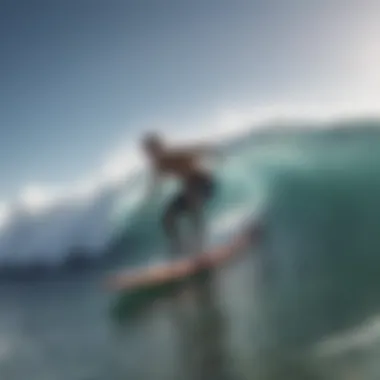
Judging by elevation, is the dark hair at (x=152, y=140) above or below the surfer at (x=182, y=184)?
above

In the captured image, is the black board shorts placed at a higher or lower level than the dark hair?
lower

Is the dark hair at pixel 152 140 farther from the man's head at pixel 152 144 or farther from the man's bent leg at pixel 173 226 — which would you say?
the man's bent leg at pixel 173 226

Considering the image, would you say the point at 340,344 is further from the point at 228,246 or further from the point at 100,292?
the point at 100,292

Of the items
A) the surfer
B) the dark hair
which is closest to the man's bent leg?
the surfer

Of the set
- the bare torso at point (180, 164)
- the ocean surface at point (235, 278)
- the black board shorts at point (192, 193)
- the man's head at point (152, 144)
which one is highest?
the man's head at point (152, 144)

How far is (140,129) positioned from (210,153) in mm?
129

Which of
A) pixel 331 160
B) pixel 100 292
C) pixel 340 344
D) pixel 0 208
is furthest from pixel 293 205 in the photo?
pixel 0 208

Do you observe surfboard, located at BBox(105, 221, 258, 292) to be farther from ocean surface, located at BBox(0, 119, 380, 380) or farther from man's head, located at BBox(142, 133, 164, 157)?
man's head, located at BBox(142, 133, 164, 157)

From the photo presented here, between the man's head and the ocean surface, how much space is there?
0.16 ft

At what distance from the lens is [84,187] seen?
1.38 m

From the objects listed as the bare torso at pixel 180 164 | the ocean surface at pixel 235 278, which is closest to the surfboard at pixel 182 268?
the ocean surface at pixel 235 278

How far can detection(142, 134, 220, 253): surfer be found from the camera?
1.35m

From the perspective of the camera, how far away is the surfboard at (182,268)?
1.33 metres

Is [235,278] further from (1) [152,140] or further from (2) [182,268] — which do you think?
(1) [152,140]
